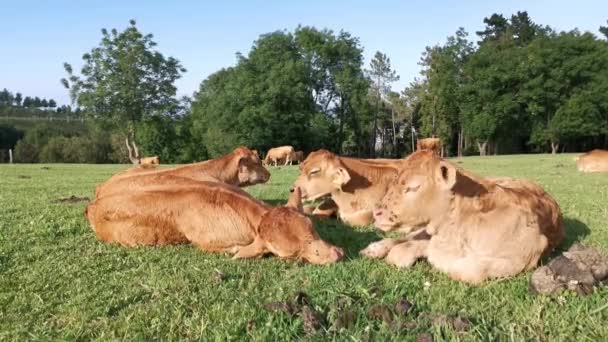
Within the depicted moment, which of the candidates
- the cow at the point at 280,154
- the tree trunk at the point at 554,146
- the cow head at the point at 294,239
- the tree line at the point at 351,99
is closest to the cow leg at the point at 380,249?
the cow head at the point at 294,239

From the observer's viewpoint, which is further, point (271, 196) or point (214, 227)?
point (271, 196)

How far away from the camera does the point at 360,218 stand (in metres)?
7.70

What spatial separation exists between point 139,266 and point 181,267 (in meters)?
0.44

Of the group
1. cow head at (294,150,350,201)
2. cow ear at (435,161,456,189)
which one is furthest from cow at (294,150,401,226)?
cow ear at (435,161,456,189)

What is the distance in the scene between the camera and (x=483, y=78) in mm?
65188

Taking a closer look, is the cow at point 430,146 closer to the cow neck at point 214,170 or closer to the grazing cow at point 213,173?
the grazing cow at point 213,173

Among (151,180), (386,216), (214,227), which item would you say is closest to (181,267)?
(214,227)

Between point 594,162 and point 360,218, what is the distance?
58.5 ft

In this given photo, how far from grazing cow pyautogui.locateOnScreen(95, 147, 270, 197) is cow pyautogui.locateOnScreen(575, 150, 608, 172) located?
55.8ft

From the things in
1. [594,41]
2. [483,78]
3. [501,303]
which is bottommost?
[501,303]

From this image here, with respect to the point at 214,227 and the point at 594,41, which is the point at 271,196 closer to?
the point at 214,227

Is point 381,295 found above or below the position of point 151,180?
below

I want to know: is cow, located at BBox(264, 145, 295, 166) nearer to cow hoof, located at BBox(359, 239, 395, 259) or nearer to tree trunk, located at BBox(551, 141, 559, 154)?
tree trunk, located at BBox(551, 141, 559, 154)

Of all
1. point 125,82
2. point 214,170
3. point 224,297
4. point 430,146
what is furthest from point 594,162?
point 125,82
